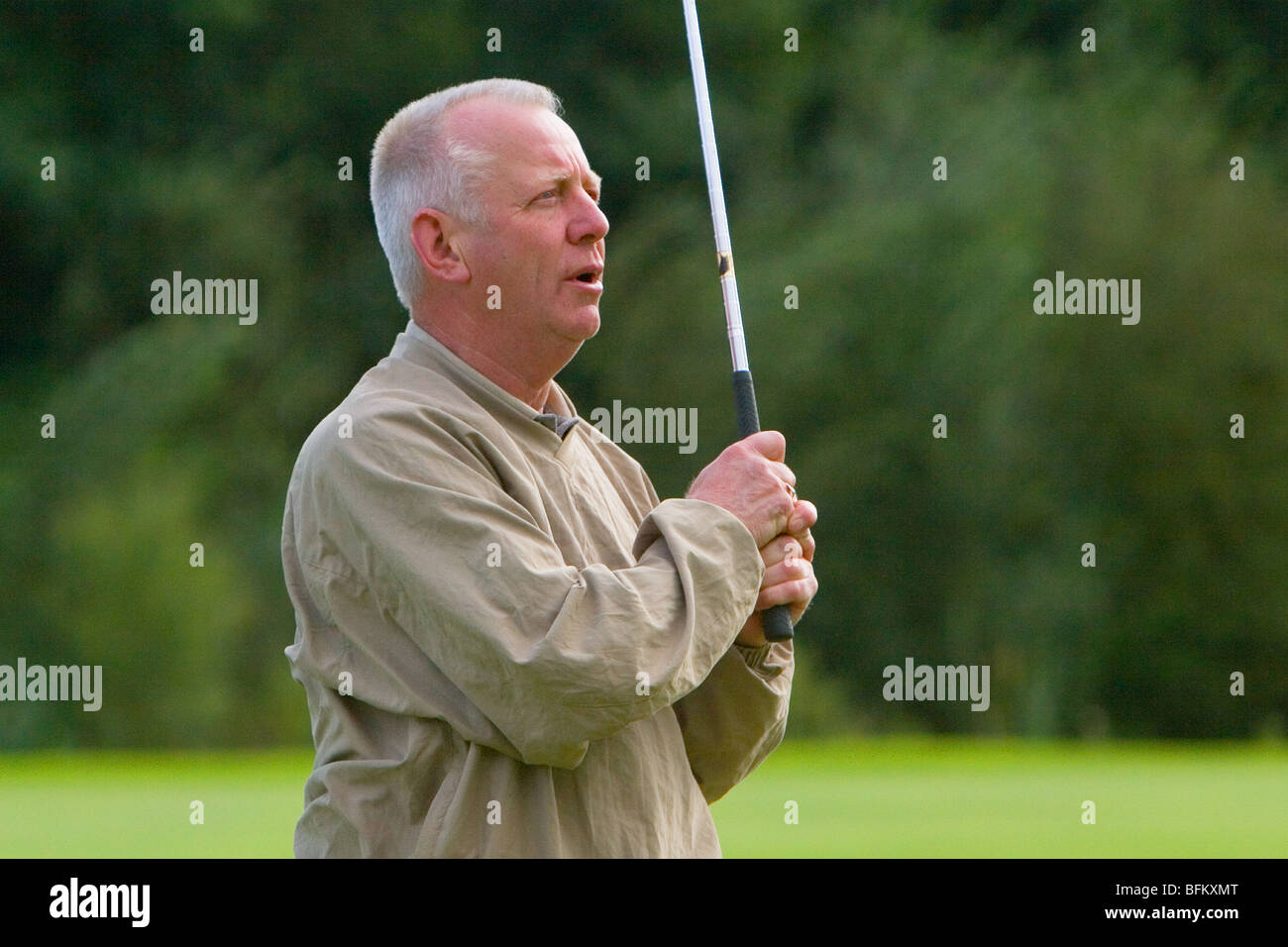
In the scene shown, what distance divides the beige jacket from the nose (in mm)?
205

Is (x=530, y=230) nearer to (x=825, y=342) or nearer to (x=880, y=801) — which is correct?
(x=880, y=801)

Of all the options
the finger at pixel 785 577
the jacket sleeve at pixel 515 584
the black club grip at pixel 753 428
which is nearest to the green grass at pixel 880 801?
the black club grip at pixel 753 428

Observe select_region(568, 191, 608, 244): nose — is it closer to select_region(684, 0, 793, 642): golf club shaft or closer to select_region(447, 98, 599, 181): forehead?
select_region(447, 98, 599, 181): forehead

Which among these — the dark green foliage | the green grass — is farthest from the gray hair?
the dark green foliage

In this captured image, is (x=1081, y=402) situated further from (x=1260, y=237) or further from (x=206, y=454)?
(x=206, y=454)

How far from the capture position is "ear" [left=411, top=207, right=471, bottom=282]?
2100 millimetres

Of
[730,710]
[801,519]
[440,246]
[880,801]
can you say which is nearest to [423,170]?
[440,246]

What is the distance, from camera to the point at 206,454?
42.8 ft

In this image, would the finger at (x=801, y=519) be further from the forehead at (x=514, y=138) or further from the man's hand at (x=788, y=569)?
Result: the forehead at (x=514, y=138)

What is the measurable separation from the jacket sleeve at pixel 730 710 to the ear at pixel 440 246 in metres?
0.56

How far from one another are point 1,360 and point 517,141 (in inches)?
523

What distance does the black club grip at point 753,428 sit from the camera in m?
2.05

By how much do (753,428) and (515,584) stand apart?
1.52 feet
